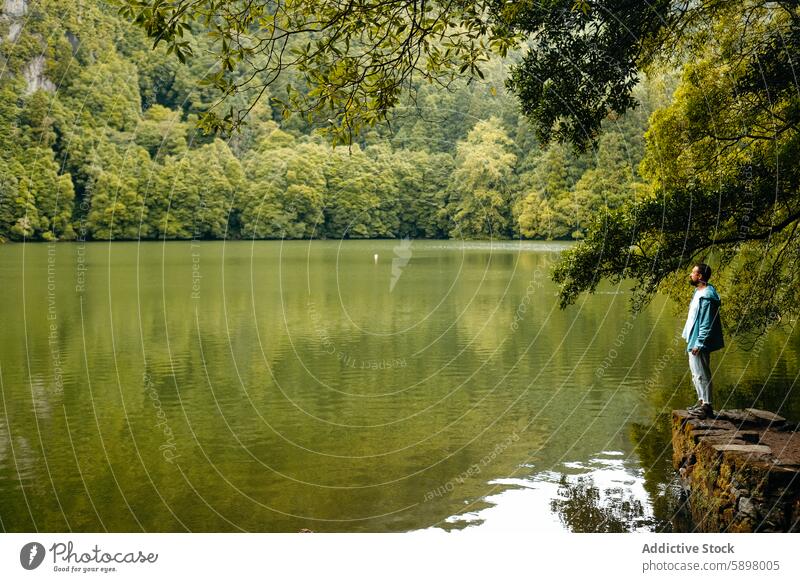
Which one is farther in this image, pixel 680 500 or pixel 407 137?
pixel 407 137

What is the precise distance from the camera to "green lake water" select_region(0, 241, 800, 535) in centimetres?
1041

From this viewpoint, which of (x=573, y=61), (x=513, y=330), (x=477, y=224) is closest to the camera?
(x=573, y=61)

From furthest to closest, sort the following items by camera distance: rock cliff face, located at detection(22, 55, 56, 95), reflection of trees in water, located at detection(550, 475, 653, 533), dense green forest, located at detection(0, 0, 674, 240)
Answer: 1. rock cliff face, located at detection(22, 55, 56, 95)
2. dense green forest, located at detection(0, 0, 674, 240)
3. reflection of trees in water, located at detection(550, 475, 653, 533)

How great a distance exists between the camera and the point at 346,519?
33.1 ft

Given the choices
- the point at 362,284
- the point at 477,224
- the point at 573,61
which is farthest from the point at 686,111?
the point at 477,224

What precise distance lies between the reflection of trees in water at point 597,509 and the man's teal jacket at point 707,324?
6.55ft

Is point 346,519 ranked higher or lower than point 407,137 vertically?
lower

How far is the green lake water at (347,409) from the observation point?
10.4 metres

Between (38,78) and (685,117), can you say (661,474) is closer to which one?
(685,117)

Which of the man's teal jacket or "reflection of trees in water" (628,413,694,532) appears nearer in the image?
"reflection of trees in water" (628,413,694,532)

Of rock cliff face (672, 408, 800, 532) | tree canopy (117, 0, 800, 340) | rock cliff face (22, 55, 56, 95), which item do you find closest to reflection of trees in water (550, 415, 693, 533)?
rock cliff face (672, 408, 800, 532)

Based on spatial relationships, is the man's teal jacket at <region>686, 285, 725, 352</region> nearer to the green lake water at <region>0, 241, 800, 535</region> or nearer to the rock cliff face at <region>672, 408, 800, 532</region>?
the rock cliff face at <region>672, 408, 800, 532</region>

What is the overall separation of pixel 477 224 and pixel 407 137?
11945 mm

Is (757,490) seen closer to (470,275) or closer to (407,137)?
(470,275)
